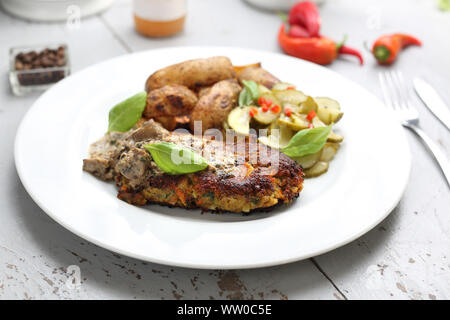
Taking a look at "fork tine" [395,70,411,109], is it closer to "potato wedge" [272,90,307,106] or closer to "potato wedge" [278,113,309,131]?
"potato wedge" [272,90,307,106]

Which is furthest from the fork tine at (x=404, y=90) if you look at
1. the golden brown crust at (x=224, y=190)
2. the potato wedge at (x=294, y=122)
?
the golden brown crust at (x=224, y=190)

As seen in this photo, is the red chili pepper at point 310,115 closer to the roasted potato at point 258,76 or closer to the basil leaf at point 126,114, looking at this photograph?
the roasted potato at point 258,76

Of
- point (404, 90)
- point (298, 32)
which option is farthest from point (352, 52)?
point (404, 90)

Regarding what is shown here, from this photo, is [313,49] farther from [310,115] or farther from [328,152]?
[328,152]

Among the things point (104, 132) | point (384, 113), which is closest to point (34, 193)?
point (104, 132)

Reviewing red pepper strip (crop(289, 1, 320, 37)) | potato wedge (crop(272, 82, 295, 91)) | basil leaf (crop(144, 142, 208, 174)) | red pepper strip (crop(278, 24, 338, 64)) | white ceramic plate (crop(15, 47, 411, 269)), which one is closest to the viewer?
white ceramic plate (crop(15, 47, 411, 269))

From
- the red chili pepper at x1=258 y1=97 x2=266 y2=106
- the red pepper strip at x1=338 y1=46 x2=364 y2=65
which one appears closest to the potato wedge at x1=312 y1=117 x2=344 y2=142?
the red chili pepper at x1=258 y1=97 x2=266 y2=106
